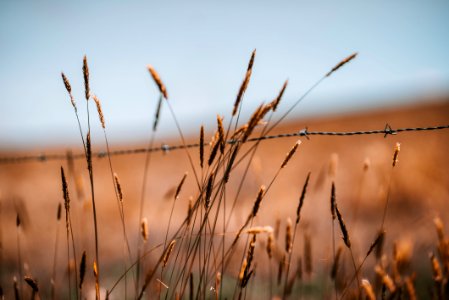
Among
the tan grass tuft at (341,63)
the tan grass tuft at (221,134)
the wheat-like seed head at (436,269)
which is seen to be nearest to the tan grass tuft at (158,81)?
the tan grass tuft at (221,134)

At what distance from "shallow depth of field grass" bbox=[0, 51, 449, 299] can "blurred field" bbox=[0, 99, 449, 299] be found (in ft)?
0.16

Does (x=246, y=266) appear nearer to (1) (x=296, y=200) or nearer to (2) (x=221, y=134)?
(2) (x=221, y=134)

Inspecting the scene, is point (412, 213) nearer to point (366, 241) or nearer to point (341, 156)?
point (366, 241)

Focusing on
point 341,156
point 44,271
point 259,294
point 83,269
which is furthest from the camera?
point 341,156

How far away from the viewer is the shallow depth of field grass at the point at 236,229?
4.18 ft

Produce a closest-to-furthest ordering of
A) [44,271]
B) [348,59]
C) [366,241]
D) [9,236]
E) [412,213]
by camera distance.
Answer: [348,59]
[44,271]
[366,241]
[412,213]
[9,236]

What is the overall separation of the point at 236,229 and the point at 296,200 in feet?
13.0

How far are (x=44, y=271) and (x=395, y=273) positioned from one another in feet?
16.7

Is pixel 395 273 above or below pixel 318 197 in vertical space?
above

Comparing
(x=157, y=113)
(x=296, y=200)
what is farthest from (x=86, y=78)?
(x=296, y=200)

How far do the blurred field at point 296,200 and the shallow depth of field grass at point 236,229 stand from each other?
47 mm

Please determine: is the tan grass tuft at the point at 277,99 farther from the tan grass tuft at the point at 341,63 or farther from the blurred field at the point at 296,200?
the blurred field at the point at 296,200

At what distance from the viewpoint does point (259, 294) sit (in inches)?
135

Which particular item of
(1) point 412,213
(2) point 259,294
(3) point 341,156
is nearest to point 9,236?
(2) point 259,294
